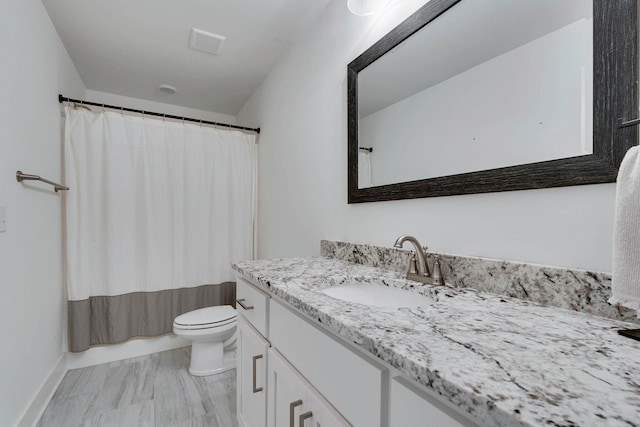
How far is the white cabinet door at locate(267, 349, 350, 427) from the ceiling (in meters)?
1.93

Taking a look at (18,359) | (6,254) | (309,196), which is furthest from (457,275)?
(18,359)

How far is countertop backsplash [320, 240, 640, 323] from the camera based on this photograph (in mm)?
651

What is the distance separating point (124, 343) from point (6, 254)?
4.35 feet

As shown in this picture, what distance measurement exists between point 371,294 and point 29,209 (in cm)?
184

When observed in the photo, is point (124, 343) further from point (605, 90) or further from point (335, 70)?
point (605, 90)

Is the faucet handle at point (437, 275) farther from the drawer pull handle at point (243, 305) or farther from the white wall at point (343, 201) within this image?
the drawer pull handle at point (243, 305)

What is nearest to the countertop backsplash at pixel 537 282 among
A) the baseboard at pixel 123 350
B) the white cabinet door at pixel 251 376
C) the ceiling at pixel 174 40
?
the white cabinet door at pixel 251 376

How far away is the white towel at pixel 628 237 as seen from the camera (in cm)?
53

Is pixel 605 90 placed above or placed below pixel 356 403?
above

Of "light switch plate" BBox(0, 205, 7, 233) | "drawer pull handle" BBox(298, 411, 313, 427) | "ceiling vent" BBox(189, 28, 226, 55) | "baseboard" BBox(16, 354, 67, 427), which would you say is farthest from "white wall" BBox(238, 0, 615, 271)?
"baseboard" BBox(16, 354, 67, 427)

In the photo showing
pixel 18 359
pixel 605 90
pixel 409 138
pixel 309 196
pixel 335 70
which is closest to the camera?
pixel 605 90

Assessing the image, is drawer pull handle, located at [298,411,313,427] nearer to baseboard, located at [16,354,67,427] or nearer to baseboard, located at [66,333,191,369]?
baseboard, located at [16,354,67,427]

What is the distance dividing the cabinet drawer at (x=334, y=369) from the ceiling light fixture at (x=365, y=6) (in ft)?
4.40

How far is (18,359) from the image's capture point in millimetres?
1396
